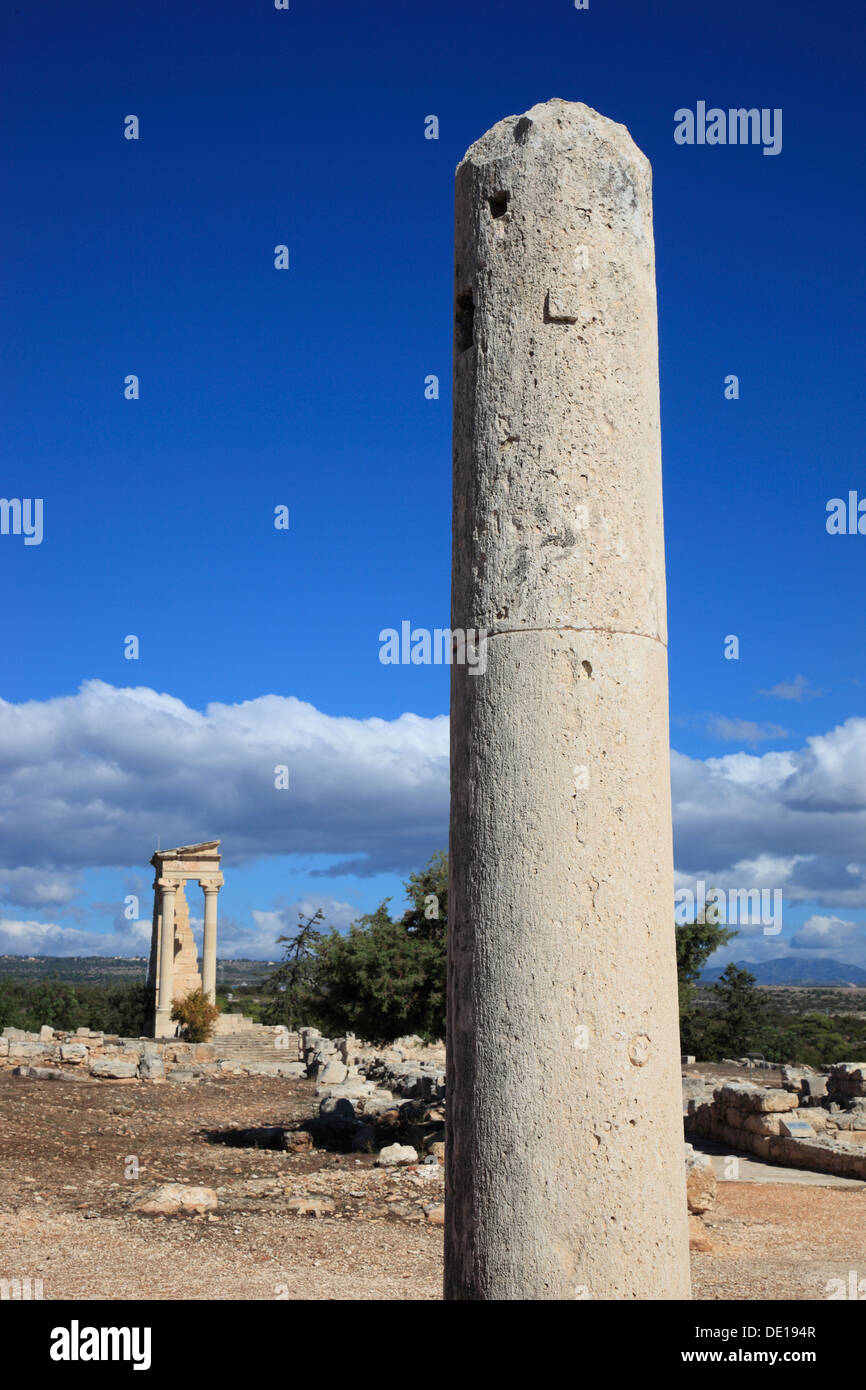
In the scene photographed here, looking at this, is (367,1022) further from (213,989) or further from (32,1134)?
(213,989)

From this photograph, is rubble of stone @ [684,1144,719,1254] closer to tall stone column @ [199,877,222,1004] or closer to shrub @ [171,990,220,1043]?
shrub @ [171,990,220,1043]

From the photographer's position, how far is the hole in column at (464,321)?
4918mm

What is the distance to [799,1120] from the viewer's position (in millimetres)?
16750

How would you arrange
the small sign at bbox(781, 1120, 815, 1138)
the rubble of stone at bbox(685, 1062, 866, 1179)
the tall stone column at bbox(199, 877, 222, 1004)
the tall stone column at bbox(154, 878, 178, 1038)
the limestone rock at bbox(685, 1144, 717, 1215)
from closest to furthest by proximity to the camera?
the limestone rock at bbox(685, 1144, 717, 1215)
the rubble of stone at bbox(685, 1062, 866, 1179)
the small sign at bbox(781, 1120, 815, 1138)
the tall stone column at bbox(154, 878, 178, 1038)
the tall stone column at bbox(199, 877, 222, 1004)

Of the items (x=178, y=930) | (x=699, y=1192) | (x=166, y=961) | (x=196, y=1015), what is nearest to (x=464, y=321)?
(x=699, y=1192)

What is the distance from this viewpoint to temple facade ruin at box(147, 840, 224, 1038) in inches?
1684

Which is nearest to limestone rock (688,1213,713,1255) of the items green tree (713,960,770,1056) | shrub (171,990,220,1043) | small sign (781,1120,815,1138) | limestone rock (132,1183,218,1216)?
limestone rock (132,1183,218,1216)

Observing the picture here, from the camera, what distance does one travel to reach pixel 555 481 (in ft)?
14.3

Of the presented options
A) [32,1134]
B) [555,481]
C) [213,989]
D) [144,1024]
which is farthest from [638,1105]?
[144,1024]

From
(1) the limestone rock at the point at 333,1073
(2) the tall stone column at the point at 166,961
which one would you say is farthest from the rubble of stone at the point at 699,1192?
(2) the tall stone column at the point at 166,961

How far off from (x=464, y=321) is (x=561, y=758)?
2.10 meters

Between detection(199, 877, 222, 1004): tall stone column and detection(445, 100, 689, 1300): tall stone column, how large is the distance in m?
40.1

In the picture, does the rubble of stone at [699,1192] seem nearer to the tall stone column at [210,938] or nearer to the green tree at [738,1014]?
the green tree at [738,1014]

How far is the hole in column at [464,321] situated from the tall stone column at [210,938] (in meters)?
40.1
